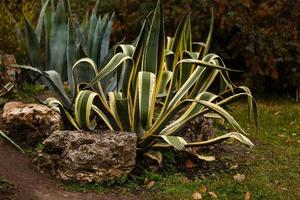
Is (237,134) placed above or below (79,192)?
above

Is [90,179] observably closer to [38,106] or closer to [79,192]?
[79,192]

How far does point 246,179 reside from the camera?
4758 mm

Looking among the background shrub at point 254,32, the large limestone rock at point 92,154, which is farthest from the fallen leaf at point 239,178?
the background shrub at point 254,32

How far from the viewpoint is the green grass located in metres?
4.40

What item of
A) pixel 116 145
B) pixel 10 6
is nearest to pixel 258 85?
pixel 10 6

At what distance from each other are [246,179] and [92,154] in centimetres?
133

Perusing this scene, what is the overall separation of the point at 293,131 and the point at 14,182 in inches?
152

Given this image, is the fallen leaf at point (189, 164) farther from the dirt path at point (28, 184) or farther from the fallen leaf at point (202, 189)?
the dirt path at point (28, 184)

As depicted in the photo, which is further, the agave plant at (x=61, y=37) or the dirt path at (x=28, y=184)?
the agave plant at (x=61, y=37)

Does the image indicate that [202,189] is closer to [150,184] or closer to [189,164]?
[150,184]

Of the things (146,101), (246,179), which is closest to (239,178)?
(246,179)

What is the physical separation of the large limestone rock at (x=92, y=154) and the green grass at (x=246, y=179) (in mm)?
95

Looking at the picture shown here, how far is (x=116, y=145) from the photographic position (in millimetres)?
4438

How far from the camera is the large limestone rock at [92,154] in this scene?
4.41 meters
